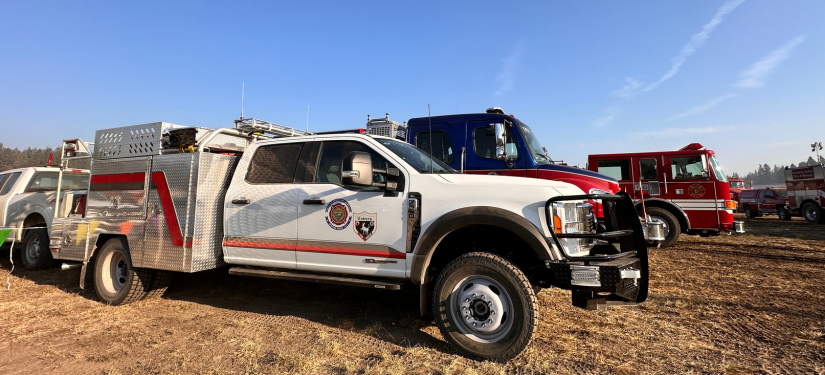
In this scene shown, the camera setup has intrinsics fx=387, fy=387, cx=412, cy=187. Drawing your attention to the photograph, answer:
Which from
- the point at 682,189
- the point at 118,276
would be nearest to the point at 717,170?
the point at 682,189

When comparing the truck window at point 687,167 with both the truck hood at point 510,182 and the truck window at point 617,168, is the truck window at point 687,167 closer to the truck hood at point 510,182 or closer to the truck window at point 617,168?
the truck window at point 617,168

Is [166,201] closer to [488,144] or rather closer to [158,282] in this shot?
[158,282]

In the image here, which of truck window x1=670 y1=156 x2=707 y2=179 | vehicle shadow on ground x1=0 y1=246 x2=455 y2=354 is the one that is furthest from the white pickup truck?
truck window x1=670 y1=156 x2=707 y2=179

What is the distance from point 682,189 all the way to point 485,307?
8.64 m

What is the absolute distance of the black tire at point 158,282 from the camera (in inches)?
195

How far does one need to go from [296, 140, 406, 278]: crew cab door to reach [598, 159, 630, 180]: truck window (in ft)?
27.0

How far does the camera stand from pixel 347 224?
3688 mm

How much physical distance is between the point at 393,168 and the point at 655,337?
2875 millimetres

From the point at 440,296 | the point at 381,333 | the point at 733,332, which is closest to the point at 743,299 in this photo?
the point at 733,332

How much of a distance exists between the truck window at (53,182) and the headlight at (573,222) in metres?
8.57

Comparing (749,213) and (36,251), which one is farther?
(749,213)

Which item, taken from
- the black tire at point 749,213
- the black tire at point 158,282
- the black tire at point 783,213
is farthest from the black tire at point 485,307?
the black tire at point 749,213

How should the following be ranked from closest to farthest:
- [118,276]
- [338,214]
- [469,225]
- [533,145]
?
[469,225] < [338,214] < [118,276] < [533,145]

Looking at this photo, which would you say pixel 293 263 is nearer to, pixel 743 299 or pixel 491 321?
pixel 491 321
